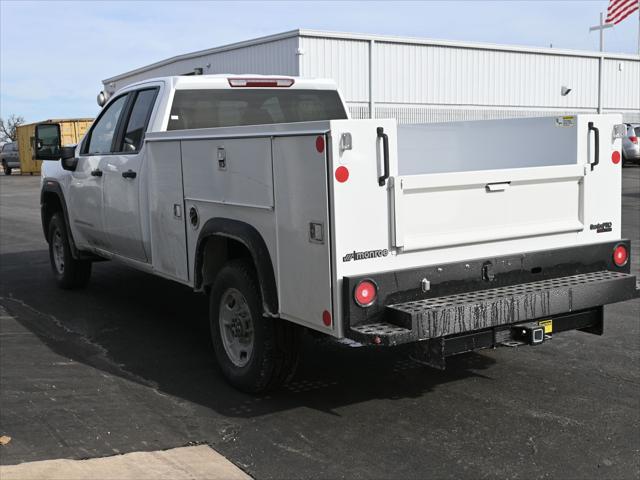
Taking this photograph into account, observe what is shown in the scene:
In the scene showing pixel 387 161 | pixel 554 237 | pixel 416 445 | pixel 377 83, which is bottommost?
pixel 416 445

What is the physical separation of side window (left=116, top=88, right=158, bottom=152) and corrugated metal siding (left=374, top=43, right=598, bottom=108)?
23386 mm

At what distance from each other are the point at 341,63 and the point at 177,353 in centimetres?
2308

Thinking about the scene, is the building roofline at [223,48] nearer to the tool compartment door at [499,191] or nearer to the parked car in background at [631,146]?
the parked car in background at [631,146]

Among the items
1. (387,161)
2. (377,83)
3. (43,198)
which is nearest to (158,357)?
(387,161)

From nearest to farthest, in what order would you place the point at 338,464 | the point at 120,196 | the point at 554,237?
the point at 338,464
the point at 554,237
the point at 120,196

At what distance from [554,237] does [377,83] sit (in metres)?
25.2

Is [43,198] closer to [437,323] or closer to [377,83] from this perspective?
[437,323]

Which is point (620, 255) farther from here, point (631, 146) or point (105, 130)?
point (631, 146)

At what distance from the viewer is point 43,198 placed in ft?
30.5

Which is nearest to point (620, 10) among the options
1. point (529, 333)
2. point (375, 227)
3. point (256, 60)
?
point (256, 60)

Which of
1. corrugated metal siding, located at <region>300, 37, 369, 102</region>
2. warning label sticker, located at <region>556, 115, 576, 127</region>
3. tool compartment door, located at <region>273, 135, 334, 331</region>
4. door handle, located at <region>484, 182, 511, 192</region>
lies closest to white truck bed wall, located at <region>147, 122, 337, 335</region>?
tool compartment door, located at <region>273, 135, 334, 331</region>

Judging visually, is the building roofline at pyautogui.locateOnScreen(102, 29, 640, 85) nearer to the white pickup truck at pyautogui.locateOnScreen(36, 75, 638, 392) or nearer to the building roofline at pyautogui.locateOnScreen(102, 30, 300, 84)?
the building roofline at pyautogui.locateOnScreen(102, 30, 300, 84)

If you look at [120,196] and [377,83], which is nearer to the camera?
[120,196]

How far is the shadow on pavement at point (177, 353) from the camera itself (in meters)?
5.38
